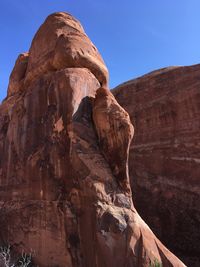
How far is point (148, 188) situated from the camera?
19.2 meters

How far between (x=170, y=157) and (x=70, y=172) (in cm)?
1242

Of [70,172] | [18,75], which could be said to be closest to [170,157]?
[18,75]

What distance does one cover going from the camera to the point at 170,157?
19312mm

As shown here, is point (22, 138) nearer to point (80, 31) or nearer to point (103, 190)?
point (103, 190)

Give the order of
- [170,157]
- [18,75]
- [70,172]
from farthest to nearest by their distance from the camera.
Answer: [170,157], [18,75], [70,172]

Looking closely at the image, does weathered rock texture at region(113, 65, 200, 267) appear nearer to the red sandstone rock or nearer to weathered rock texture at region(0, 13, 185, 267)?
weathered rock texture at region(0, 13, 185, 267)

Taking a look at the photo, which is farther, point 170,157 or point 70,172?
point 170,157

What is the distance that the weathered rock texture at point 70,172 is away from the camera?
23.6 feet

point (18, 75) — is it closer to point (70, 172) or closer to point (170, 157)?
point (70, 172)

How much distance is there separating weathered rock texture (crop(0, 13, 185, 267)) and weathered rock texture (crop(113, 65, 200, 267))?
9.42m

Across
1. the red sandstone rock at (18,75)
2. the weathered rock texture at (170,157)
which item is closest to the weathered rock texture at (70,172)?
the red sandstone rock at (18,75)

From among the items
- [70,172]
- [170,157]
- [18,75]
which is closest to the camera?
[70,172]

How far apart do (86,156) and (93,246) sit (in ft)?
7.16

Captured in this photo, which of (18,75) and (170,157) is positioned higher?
(18,75)
